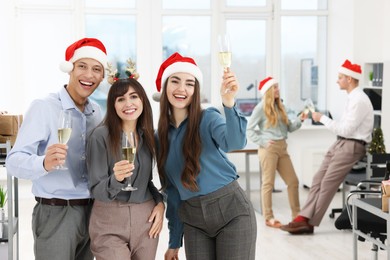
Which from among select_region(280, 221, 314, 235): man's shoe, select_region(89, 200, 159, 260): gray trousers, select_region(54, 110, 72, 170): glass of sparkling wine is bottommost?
select_region(280, 221, 314, 235): man's shoe

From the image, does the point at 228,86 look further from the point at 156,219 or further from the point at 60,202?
the point at 60,202

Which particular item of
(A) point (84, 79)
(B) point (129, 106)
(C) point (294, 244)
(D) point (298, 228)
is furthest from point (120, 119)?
(D) point (298, 228)

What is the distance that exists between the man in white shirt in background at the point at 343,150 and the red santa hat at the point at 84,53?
12.2 feet

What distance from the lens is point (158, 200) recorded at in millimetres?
3262

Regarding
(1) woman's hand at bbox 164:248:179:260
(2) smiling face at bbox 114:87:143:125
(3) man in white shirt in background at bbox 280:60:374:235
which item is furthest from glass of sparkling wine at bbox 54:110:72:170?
(3) man in white shirt in background at bbox 280:60:374:235

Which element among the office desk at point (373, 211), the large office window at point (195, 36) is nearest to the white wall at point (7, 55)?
the large office window at point (195, 36)

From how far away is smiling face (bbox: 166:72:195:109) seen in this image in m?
3.19

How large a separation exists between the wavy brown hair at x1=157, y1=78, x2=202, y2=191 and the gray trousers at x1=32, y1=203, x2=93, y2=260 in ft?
1.49

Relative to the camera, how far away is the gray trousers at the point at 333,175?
6.67 metres

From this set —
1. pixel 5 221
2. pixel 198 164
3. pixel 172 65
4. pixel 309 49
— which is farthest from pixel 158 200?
pixel 309 49

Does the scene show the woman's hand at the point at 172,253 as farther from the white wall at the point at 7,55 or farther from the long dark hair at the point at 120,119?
the white wall at the point at 7,55

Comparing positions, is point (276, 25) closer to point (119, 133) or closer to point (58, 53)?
point (58, 53)

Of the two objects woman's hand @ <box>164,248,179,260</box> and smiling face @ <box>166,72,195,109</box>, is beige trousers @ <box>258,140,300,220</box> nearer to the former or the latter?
woman's hand @ <box>164,248,179,260</box>

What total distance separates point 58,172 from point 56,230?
26cm
